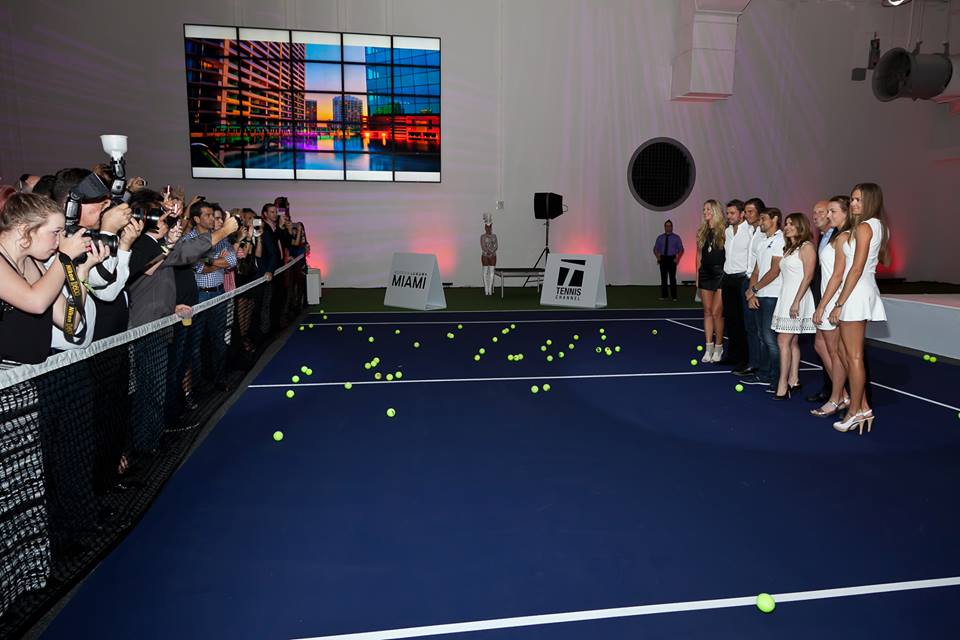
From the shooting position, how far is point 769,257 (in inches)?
262

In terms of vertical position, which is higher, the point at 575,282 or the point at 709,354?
the point at 575,282

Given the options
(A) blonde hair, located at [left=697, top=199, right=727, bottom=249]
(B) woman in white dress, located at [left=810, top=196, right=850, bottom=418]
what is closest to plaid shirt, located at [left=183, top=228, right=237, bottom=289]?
(A) blonde hair, located at [left=697, top=199, right=727, bottom=249]

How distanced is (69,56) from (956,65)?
21210 millimetres

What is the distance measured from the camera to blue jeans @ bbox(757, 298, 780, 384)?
668cm

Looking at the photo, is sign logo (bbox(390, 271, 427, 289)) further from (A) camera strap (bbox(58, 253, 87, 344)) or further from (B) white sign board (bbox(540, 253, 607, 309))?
(A) camera strap (bbox(58, 253, 87, 344))

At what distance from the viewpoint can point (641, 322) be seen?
11.3 m

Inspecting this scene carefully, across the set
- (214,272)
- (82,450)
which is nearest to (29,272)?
(82,450)

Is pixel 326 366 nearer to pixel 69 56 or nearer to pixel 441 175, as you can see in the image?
pixel 441 175

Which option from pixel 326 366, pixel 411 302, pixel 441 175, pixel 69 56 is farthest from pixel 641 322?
pixel 69 56

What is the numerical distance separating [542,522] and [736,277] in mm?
4812

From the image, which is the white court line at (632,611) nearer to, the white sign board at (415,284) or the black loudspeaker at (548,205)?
the white sign board at (415,284)

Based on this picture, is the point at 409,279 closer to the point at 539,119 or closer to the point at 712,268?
the point at 539,119

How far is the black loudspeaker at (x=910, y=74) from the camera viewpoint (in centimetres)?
1274

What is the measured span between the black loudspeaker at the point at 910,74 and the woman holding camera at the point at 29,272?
50.3ft
